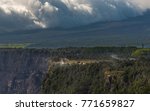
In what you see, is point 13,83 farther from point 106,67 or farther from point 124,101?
point 124,101

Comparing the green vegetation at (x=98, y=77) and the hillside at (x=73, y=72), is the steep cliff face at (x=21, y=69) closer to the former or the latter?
the hillside at (x=73, y=72)

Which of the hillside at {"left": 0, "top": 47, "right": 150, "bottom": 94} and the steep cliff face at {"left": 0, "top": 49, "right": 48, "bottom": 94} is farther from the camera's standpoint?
the steep cliff face at {"left": 0, "top": 49, "right": 48, "bottom": 94}

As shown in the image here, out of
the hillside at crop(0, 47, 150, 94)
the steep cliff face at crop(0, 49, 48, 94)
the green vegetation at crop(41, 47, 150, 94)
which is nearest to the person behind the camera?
the green vegetation at crop(41, 47, 150, 94)

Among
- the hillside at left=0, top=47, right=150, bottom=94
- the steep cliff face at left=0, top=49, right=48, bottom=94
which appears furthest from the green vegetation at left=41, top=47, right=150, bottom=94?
the steep cliff face at left=0, top=49, right=48, bottom=94

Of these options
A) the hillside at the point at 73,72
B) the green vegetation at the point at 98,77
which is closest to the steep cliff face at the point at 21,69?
the hillside at the point at 73,72

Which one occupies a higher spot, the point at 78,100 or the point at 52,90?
the point at 78,100

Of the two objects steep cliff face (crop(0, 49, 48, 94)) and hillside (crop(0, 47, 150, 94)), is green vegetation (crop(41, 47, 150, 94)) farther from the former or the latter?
steep cliff face (crop(0, 49, 48, 94))

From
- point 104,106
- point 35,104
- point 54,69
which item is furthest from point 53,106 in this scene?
point 54,69

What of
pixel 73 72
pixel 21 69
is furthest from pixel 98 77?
pixel 21 69

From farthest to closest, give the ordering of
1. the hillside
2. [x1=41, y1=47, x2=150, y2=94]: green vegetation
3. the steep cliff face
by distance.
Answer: the steep cliff face, the hillside, [x1=41, y1=47, x2=150, y2=94]: green vegetation
